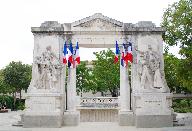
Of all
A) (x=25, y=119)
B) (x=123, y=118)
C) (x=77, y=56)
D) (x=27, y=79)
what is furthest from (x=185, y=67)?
(x=27, y=79)

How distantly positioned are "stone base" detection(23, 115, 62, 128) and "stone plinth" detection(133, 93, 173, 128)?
4435 mm

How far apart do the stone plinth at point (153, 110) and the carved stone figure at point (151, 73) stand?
51cm

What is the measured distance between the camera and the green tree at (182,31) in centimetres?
1914

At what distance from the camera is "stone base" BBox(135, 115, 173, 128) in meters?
20.2

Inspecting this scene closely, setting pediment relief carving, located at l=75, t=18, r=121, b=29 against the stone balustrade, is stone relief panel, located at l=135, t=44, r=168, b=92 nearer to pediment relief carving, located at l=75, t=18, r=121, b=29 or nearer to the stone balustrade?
pediment relief carving, located at l=75, t=18, r=121, b=29

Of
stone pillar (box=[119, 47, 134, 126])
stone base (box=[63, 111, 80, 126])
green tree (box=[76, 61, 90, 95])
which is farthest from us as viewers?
A: green tree (box=[76, 61, 90, 95])

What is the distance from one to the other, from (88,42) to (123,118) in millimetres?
4801

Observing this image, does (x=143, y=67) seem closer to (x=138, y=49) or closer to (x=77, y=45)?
(x=138, y=49)

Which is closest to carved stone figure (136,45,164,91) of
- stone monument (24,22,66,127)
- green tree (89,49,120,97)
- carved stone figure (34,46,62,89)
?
stone monument (24,22,66,127)

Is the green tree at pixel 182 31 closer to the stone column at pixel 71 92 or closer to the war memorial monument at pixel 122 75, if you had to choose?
the war memorial monument at pixel 122 75

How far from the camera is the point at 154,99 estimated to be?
20547mm

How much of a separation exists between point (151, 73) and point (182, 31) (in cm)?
296

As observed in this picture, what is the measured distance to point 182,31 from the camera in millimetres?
19578

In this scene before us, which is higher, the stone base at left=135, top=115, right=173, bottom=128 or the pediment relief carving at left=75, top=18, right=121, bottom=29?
the pediment relief carving at left=75, top=18, right=121, bottom=29
